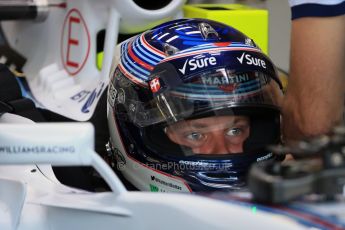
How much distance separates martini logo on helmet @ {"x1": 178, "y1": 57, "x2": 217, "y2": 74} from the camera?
1.05m

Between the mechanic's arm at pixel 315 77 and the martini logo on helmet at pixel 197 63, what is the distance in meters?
0.16

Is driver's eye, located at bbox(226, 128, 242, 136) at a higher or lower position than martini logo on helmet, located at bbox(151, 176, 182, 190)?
higher

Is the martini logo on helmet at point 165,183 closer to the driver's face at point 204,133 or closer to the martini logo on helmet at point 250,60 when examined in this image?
the driver's face at point 204,133

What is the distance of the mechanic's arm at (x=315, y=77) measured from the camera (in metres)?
1.08

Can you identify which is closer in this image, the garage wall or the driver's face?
the driver's face

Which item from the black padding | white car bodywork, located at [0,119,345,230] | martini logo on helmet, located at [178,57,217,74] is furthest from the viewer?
the black padding

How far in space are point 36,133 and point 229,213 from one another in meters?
0.26

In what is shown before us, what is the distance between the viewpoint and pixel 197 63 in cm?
105

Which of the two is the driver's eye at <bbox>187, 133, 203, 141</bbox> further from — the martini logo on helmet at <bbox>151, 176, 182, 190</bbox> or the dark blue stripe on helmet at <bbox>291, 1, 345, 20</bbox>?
the dark blue stripe on helmet at <bbox>291, 1, 345, 20</bbox>

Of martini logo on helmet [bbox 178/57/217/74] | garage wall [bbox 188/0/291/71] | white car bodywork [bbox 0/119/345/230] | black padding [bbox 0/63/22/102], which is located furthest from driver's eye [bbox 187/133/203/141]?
garage wall [bbox 188/0/291/71]

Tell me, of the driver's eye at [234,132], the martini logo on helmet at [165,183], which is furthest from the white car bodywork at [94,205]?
the driver's eye at [234,132]

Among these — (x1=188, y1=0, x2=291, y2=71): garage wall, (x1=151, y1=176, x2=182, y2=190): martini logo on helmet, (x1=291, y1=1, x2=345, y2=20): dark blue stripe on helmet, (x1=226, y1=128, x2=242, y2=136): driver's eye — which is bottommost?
(x1=188, y1=0, x2=291, y2=71): garage wall

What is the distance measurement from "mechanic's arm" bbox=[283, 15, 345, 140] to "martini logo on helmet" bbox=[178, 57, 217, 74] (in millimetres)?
160

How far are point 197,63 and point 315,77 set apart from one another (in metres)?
0.21
